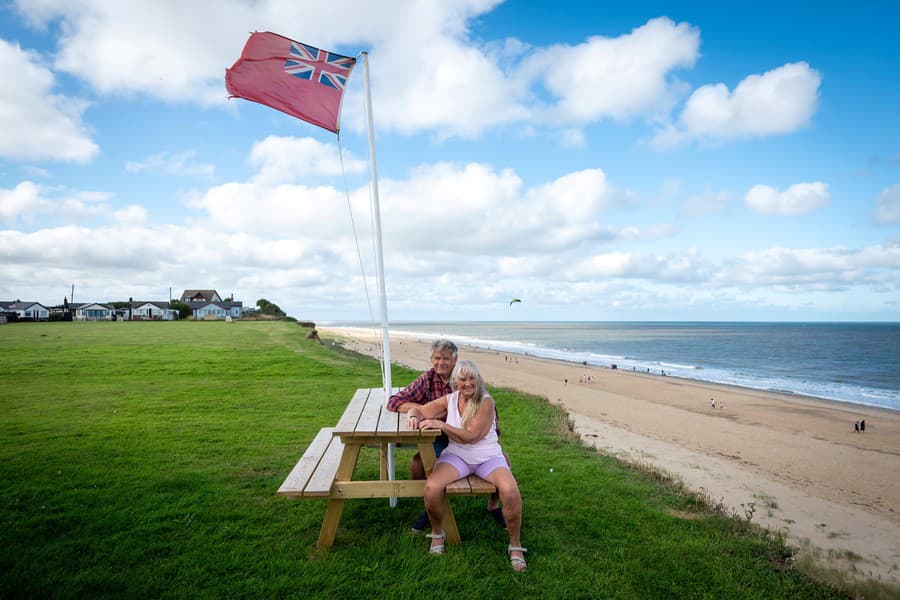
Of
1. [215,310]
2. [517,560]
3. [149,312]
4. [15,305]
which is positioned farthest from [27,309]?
[517,560]

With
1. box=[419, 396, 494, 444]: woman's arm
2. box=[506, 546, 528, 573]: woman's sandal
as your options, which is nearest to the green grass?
box=[506, 546, 528, 573]: woman's sandal

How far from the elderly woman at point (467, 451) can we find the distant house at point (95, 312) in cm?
9658

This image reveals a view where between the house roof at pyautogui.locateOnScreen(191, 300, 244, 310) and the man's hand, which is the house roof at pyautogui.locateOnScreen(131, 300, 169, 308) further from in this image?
the man's hand

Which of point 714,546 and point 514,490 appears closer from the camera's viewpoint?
point 514,490

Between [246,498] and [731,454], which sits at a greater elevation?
[246,498]

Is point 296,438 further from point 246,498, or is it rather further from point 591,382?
point 591,382

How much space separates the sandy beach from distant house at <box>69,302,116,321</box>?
84541 millimetres

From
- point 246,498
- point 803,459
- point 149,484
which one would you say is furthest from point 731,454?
point 149,484

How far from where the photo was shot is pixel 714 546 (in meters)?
4.69

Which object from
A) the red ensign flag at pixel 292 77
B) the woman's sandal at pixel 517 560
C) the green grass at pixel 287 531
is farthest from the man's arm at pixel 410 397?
the red ensign flag at pixel 292 77

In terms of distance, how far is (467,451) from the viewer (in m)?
4.64

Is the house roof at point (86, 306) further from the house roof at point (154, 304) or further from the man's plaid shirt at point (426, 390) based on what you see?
the man's plaid shirt at point (426, 390)

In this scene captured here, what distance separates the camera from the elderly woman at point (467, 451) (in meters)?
4.30

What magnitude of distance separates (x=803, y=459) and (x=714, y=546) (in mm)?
10094
